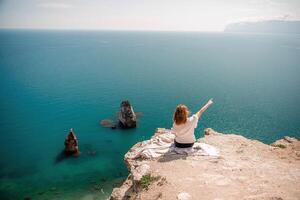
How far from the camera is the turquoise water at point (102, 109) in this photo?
127 feet

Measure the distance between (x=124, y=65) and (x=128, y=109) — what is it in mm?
79634

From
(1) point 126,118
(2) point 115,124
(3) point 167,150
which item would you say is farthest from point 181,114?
(2) point 115,124

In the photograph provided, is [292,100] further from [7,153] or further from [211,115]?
[7,153]

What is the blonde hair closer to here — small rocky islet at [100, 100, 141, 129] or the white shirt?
the white shirt

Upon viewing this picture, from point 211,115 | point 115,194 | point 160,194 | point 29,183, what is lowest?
point 29,183

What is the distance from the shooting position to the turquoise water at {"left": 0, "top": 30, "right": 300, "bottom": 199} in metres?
38.7

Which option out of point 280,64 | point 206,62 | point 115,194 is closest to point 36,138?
point 115,194

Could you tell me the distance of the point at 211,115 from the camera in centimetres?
6400

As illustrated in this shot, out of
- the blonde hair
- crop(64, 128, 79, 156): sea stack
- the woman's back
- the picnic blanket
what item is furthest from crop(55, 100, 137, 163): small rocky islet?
the blonde hair

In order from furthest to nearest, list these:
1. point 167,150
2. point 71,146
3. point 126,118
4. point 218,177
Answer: point 126,118
point 71,146
point 167,150
point 218,177

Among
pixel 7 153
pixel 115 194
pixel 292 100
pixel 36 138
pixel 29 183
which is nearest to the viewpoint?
pixel 115 194

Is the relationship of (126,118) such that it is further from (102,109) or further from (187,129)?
(187,129)

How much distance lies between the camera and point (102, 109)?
6825 cm

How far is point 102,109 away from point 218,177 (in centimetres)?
5964
